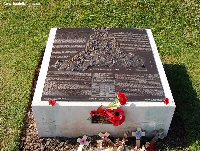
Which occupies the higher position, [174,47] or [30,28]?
[30,28]

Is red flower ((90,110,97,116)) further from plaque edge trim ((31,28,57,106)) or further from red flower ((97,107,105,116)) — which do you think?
plaque edge trim ((31,28,57,106))

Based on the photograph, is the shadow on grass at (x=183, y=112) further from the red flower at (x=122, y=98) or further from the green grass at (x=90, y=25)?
the red flower at (x=122, y=98)

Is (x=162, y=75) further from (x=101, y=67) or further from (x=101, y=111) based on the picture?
(x=101, y=111)

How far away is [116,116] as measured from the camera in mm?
7523

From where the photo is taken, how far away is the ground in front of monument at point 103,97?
756 cm

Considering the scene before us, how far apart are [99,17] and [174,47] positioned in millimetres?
2569

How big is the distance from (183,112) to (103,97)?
221cm

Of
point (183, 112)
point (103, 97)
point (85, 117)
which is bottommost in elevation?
point (85, 117)

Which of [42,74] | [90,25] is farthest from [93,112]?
[90,25]

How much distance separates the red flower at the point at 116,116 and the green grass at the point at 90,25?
1.67m

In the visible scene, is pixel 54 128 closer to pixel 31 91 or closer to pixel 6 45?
pixel 31 91

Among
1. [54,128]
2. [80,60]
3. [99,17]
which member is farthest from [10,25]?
[54,128]

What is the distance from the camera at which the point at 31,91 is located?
933 centimetres

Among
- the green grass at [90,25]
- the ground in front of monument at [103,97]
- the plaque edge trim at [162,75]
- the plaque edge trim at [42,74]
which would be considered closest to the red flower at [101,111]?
the ground in front of monument at [103,97]
